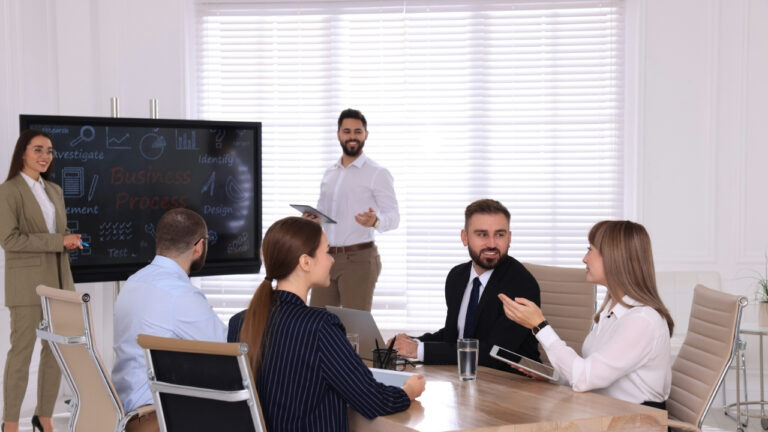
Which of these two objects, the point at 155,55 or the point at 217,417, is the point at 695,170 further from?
the point at 217,417

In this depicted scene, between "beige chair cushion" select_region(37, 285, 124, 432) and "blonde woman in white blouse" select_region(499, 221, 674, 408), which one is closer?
"blonde woman in white blouse" select_region(499, 221, 674, 408)

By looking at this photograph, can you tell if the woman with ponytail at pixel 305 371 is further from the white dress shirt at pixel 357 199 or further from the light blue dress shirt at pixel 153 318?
the white dress shirt at pixel 357 199

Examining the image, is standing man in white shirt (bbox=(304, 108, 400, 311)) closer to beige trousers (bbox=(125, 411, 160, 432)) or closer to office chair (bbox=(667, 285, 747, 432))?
beige trousers (bbox=(125, 411, 160, 432))

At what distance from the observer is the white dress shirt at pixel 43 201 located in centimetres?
489

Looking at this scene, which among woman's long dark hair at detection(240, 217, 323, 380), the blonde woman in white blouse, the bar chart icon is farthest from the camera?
the bar chart icon

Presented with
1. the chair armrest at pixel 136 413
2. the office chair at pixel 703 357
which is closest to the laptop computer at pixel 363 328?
the chair armrest at pixel 136 413

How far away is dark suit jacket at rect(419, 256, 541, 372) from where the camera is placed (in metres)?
3.16

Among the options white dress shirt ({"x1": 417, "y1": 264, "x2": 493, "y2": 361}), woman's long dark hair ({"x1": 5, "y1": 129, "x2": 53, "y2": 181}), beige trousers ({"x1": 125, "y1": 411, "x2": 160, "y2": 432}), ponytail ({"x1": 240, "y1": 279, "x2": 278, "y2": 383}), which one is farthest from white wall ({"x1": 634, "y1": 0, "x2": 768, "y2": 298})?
ponytail ({"x1": 240, "y1": 279, "x2": 278, "y2": 383})

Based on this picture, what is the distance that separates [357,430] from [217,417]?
1.40ft

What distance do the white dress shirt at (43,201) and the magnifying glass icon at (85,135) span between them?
0.32 meters

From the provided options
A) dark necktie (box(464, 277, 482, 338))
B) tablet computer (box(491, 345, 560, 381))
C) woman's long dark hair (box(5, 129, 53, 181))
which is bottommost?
tablet computer (box(491, 345, 560, 381))

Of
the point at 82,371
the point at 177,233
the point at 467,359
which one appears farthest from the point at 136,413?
the point at 467,359

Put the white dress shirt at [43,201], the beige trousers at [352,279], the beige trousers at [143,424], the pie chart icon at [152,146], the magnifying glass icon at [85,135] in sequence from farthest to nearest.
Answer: the beige trousers at [352,279] < the pie chart icon at [152,146] < the magnifying glass icon at [85,135] < the white dress shirt at [43,201] < the beige trousers at [143,424]

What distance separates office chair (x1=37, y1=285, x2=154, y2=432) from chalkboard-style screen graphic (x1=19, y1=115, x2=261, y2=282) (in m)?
2.19
